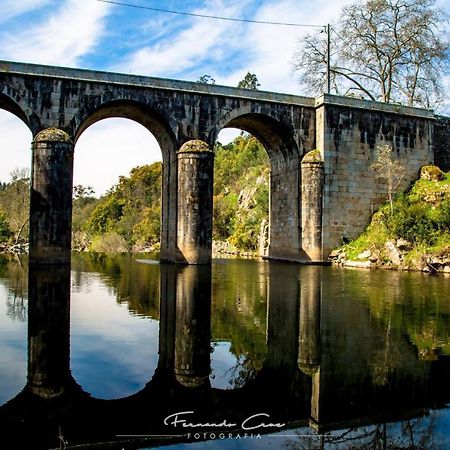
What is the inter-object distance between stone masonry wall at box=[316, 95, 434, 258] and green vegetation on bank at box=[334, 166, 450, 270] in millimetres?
676

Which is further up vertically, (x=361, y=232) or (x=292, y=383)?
(x=361, y=232)

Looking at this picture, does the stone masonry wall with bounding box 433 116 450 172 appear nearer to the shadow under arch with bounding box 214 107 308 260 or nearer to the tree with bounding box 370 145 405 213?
the tree with bounding box 370 145 405 213

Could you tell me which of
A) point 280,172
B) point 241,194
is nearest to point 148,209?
point 241,194

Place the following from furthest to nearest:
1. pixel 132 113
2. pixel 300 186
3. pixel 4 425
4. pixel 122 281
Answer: pixel 300 186
pixel 132 113
pixel 122 281
pixel 4 425

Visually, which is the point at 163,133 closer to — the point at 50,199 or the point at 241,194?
the point at 50,199

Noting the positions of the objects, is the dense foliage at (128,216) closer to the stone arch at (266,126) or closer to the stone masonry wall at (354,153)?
the stone arch at (266,126)

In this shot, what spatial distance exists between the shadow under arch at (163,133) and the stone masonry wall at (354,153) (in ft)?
21.7

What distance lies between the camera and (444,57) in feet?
99.0

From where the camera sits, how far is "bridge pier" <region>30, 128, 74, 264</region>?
59.7 ft

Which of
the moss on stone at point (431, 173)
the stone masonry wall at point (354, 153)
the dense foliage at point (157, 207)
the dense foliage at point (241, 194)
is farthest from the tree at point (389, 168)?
the dense foliage at point (157, 207)

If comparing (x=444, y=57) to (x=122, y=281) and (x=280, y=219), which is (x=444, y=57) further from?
(x=122, y=281)

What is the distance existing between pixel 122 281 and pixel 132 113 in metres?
10.1

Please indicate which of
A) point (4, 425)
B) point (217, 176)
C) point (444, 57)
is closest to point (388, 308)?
point (4, 425)

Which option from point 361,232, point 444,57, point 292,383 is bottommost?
point 292,383
